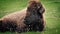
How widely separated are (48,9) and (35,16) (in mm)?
159

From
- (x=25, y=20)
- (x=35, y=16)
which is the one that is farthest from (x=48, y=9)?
(x=25, y=20)

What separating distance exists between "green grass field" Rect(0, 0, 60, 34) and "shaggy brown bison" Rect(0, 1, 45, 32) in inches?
2.2

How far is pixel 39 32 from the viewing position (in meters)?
6.34

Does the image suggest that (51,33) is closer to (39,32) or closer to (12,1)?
(39,32)

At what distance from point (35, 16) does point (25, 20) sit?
0.11 metres

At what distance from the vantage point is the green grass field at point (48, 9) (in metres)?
6.32

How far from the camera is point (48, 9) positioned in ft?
20.8

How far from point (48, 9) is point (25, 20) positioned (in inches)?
10.6

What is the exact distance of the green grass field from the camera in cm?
632

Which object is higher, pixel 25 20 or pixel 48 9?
pixel 48 9

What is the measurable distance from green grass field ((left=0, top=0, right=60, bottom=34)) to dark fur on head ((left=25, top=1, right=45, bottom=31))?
67 mm

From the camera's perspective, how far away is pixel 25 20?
6.30m

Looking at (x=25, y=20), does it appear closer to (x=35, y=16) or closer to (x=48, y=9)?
(x=35, y=16)

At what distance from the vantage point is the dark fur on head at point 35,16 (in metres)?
6.25
